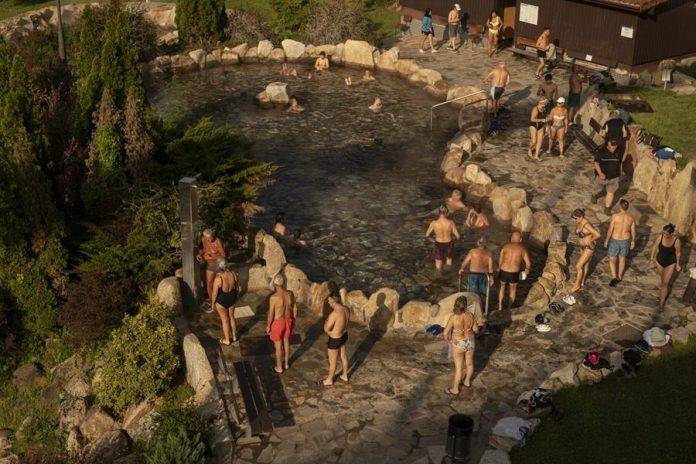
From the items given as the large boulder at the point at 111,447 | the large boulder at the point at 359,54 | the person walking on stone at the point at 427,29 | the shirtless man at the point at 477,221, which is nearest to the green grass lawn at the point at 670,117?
the shirtless man at the point at 477,221

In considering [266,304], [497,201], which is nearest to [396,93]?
[497,201]

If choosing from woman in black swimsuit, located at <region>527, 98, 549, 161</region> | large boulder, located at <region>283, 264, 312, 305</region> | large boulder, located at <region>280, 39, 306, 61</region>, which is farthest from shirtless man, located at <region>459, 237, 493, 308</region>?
large boulder, located at <region>280, 39, 306, 61</region>

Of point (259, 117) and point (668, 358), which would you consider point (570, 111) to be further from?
point (668, 358)

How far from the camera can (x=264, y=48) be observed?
37094mm

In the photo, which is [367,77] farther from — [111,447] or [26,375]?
[111,447]

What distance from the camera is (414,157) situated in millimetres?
27250

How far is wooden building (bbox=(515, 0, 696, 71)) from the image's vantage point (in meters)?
30.7

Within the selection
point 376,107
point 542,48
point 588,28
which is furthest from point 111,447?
point 588,28

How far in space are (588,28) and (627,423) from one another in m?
21.4

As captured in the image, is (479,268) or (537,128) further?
(537,128)

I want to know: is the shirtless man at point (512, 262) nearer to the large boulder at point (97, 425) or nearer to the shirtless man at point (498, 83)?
the large boulder at point (97, 425)

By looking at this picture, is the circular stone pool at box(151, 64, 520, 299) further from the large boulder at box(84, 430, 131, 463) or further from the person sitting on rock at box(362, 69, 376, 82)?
the large boulder at box(84, 430, 131, 463)

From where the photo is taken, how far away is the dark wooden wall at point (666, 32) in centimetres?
3089

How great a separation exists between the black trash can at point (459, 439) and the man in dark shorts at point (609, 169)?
11115 mm
